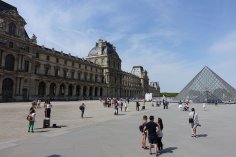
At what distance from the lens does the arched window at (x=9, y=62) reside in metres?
42.9

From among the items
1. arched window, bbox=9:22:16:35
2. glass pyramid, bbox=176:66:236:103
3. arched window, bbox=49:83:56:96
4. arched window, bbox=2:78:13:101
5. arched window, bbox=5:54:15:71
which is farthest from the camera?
glass pyramid, bbox=176:66:236:103

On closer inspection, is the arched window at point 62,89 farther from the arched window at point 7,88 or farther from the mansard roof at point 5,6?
the mansard roof at point 5,6

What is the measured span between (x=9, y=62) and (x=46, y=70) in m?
12.5

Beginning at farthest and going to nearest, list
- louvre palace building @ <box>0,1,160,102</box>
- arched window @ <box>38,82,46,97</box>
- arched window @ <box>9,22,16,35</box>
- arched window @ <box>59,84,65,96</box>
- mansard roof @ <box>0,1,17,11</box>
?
arched window @ <box>59,84,65,96</box>, arched window @ <box>38,82,46,97</box>, arched window @ <box>9,22,16,35</box>, louvre palace building @ <box>0,1,160,102</box>, mansard roof @ <box>0,1,17,11</box>

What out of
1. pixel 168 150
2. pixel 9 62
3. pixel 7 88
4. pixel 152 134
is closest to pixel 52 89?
pixel 7 88

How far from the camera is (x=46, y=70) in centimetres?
5547

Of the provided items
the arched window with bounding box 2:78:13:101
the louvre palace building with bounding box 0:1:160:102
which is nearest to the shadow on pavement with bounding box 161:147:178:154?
the louvre palace building with bounding box 0:1:160:102

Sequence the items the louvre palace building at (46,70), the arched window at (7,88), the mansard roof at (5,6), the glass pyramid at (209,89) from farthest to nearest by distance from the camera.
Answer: the glass pyramid at (209,89)
the louvre palace building at (46,70)
the mansard roof at (5,6)
the arched window at (7,88)

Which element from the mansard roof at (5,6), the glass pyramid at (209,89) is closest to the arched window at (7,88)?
the mansard roof at (5,6)

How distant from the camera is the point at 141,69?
134000 millimetres

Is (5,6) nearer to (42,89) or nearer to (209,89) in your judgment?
(42,89)

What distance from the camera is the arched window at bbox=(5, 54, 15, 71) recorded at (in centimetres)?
4285

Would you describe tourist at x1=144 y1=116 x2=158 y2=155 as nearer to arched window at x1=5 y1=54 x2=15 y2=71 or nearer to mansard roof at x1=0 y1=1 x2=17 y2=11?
arched window at x1=5 y1=54 x2=15 y2=71

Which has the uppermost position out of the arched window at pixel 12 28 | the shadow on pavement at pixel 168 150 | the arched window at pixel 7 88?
the arched window at pixel 12 28
